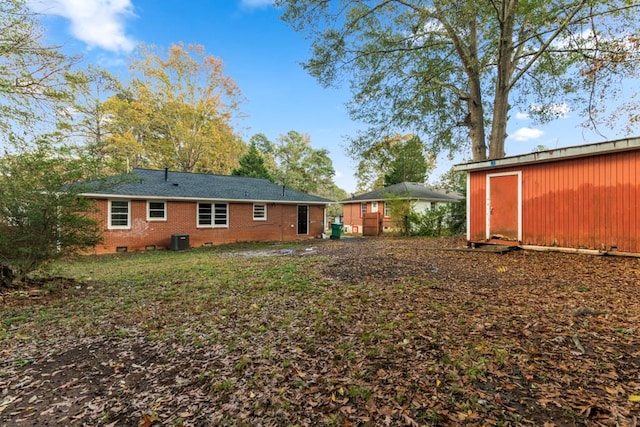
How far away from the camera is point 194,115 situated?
26.7 meters

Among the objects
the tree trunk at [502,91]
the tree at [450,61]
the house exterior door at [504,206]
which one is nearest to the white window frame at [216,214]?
the tree at [450,61]

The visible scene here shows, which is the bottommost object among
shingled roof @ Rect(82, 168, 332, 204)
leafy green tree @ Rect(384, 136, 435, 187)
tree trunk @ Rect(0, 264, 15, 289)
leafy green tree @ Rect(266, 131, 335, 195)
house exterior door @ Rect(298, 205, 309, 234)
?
tree trunk @ Rect(0, 264, 15, 289)

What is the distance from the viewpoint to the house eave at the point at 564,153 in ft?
22.4

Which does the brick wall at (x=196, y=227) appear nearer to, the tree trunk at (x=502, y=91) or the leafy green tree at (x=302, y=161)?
the tree trunk at (x=502, y=91)

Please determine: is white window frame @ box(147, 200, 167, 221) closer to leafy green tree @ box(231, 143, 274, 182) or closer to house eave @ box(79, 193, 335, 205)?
house eave @ box(79, 193, 335, 205)

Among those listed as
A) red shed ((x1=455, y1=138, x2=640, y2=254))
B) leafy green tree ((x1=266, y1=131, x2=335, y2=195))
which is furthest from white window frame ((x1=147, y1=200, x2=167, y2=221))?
leafy green tree ((x1=266, y1=131, x2=335, y2=195))

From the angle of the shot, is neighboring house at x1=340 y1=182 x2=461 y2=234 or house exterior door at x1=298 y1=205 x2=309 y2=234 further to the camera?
neighboring house at x1=340 y1=182 x2=461 y2=234

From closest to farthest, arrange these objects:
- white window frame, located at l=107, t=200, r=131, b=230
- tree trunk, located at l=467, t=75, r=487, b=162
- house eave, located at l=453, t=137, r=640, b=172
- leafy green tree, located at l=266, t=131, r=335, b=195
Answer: house eave, located at l=453, t=137, r=640, b=172 < tree trunk, located at l=467, t=75, r=487, b=162 < white window frame, located at l=107, t=200, r=131, b=230 < leafy green tree, located at l=266, t=131, r=335, b=195

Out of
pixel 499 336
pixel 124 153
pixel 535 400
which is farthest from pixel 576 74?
pixel 124 153

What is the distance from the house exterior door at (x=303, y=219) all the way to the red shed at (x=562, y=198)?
10.2 metres

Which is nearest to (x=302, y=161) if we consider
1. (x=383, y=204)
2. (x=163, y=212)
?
(x=383, y=204)

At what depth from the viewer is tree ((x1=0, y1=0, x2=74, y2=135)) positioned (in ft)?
21.7

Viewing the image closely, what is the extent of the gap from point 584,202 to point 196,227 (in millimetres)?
14159

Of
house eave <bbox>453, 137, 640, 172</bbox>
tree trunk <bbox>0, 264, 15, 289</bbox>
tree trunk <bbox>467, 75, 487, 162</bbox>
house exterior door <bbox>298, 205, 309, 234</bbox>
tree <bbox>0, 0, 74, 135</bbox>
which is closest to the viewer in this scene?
tree trunk <bbox>0, 264, 15, 289</bbox>
